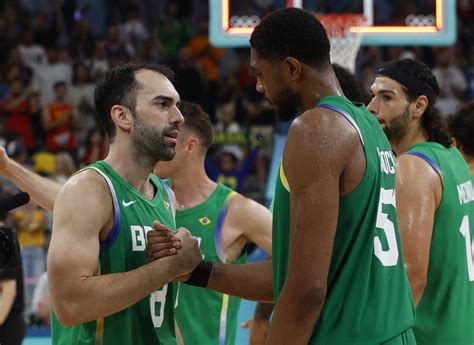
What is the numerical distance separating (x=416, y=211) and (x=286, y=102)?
1.46 m

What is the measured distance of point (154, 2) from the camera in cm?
1756

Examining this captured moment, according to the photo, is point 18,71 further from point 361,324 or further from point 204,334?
point 361,324

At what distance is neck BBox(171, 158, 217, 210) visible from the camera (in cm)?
578

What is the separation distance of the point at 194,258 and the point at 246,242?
181 centimetres

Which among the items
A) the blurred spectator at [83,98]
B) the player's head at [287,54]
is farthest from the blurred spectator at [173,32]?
the player's head at [287,54]

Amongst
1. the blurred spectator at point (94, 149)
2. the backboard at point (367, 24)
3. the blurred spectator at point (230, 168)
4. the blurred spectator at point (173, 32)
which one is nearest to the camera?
the backboard at point (367, 24)

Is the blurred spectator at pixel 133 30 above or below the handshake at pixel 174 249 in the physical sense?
above

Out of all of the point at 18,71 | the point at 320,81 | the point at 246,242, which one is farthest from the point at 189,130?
the point at 18,71

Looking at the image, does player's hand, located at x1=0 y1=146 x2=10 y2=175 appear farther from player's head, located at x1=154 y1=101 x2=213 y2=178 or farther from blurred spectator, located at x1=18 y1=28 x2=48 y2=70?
blurred spectator, located at x1=18 y1=28 x2=48 y2=70

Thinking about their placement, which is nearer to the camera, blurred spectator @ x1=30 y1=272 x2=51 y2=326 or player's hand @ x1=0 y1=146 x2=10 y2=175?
player's hand @ x1=0 y1=146 x2=10 y2=175

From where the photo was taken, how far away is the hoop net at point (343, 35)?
31.0ft

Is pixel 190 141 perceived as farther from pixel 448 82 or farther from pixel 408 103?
pixel 448 82

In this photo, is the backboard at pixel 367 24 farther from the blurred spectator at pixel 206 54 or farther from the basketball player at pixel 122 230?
the basketball player at pixel 122 230

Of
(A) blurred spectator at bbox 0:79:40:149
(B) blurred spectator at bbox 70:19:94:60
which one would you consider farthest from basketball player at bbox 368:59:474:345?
(B) blurred spectator at bbox 70:19:94:60
